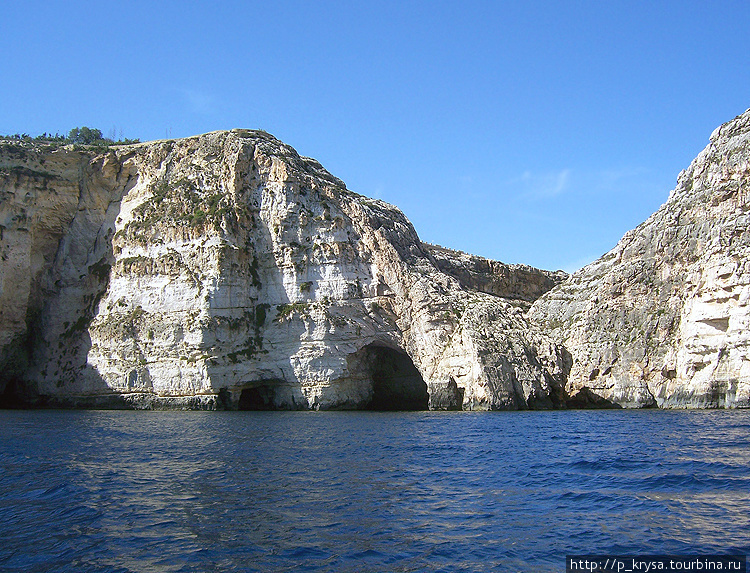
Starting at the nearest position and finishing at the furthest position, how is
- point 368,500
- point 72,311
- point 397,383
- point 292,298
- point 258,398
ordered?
1. point 368,500
2. point 292,298
3. point 258,398
4. point 72,311
5. point 397,383

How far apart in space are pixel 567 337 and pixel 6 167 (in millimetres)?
53152

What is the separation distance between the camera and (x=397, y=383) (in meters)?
65.2

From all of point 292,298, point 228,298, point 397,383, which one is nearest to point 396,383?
point 397,383

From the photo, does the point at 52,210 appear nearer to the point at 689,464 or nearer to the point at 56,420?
the point at 56,420

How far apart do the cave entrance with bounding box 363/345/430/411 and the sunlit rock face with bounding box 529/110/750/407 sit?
14.3m

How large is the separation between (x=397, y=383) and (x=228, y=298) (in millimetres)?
19002

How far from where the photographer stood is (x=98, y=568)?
40.8ft

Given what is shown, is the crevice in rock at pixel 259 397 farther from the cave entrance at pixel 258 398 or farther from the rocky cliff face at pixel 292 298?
the rocky cliff face at pixel 292 298

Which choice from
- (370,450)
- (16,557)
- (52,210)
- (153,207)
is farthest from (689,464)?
(52,210)

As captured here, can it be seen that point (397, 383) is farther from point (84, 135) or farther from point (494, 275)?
point (84, 135)

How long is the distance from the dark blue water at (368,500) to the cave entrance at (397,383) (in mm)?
31899

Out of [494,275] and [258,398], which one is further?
[494,275]

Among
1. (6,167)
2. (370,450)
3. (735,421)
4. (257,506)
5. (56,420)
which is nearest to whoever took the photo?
(257,506)

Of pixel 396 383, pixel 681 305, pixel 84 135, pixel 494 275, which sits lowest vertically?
pixel 396 383
